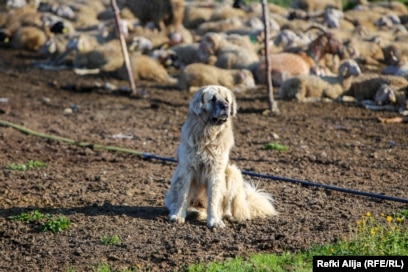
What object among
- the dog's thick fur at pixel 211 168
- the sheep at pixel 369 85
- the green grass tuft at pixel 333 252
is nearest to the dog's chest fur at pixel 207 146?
the dog's thick fur at pixel 211 168

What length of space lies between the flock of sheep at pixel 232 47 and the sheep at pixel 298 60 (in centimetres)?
2

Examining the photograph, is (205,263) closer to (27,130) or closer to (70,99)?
(27,130)

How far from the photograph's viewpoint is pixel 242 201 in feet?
26.2

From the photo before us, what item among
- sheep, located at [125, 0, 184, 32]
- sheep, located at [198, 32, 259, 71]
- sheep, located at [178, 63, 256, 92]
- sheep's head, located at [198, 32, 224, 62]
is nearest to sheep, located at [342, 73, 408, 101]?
sheep, located at [178, 63, 256, 92]

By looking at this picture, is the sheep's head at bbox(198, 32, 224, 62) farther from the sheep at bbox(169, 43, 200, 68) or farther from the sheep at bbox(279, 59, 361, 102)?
the sheep at bbox(279, 59, 361, 102)

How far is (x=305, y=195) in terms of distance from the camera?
9008 mm

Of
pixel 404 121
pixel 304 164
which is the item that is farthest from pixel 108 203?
pixel 404 121

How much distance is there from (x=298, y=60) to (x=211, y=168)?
10.9 metres

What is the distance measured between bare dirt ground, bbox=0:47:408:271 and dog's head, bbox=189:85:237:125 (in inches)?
45.8

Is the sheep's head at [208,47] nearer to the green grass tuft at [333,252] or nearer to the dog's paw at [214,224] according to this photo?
the dog's paw at [214,224]

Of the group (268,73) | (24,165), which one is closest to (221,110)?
(24,165)

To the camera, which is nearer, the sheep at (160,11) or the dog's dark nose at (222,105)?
the dog's dark nose at (222,105)

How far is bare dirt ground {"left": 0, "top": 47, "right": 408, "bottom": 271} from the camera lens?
718 centimetres

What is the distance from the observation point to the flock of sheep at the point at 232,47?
53.8ft
